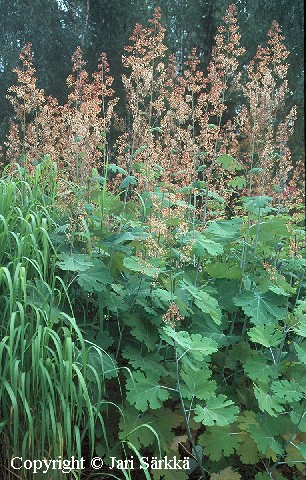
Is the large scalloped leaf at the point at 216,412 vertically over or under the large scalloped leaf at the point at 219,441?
over

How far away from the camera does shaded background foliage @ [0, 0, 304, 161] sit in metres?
9.92

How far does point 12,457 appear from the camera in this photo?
2.25 m

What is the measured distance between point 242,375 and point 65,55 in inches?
348

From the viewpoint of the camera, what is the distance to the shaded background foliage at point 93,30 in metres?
9.92

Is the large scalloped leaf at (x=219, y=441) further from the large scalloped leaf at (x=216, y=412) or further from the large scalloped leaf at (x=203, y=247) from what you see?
the large scalloped leaf at (x=203, y=247)

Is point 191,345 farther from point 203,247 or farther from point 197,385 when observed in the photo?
point 203,247

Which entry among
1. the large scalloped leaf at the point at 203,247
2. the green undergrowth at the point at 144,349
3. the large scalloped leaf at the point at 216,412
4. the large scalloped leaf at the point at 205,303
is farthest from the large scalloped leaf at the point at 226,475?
the large scalloped leaf at the point at 203,247

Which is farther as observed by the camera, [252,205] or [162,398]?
[252,205]

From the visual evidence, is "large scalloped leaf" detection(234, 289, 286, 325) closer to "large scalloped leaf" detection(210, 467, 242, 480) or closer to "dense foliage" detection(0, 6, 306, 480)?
"dense foliage" detection(0, 6, 306, 480)

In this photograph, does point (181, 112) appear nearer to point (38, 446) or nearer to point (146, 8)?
point (38, 446)

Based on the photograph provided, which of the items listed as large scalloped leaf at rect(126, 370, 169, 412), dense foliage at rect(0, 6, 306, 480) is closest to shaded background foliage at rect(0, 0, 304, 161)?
dense foliage at rect(0, 6, 306, 480)

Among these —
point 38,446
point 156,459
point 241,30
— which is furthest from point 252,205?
point 241,30

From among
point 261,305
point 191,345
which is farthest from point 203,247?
point 191,345

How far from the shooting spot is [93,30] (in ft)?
33.5
